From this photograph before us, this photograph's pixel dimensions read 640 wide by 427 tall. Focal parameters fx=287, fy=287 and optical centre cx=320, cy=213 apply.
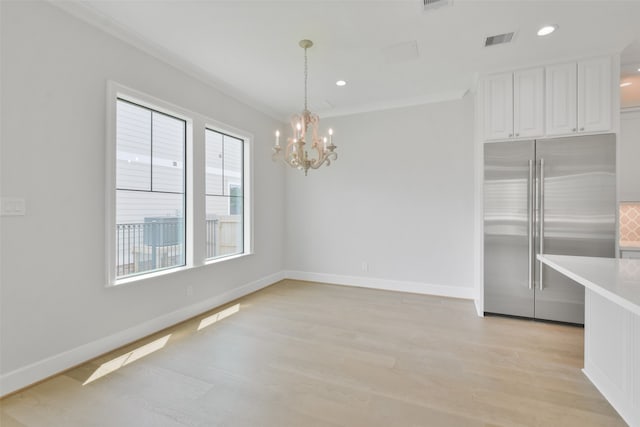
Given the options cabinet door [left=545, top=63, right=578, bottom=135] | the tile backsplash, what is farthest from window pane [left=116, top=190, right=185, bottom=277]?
the tile backsplash

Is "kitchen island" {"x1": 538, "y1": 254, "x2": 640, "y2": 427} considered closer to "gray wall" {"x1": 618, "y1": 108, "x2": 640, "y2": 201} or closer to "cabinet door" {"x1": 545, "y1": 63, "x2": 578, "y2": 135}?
"cabinet door" {"x1": 545, "y1": 63, "x2": 578, "y2": 135}

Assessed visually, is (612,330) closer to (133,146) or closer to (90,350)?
(90,350)

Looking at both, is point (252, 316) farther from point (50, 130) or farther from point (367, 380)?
point (50, 130)

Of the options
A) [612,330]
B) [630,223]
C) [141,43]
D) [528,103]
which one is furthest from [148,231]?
[630,223]

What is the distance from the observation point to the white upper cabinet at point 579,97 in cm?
303

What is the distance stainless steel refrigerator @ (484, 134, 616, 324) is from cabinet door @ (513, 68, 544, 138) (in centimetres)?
15

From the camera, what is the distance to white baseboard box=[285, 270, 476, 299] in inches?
166

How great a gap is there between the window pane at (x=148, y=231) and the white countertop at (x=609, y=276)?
359 centimetres

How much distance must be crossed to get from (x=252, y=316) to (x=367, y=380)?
175 cm

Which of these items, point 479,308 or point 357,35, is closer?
point 357,35

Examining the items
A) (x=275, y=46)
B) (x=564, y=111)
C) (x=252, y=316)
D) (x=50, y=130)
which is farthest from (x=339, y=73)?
(x=252, y=316)

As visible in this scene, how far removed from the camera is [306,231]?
520 centimetres

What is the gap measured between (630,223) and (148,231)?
6.15 meters

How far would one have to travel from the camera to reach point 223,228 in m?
4.08
